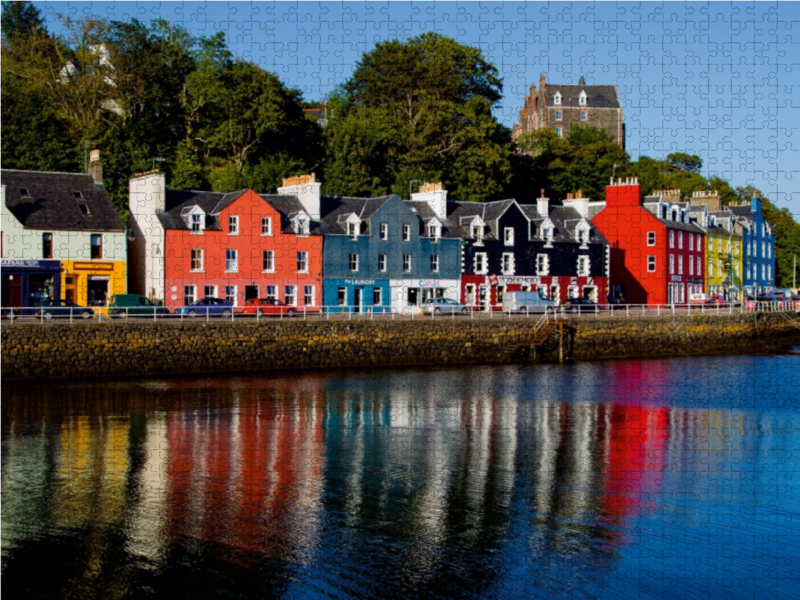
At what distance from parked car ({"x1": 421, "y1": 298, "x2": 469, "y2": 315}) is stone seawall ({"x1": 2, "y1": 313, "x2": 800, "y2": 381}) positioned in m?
3.32

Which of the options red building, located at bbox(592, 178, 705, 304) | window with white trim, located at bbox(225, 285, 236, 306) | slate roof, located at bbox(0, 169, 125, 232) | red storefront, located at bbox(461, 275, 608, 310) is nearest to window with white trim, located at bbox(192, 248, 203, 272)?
window with white trim, located at bbox(225, 285, 236, 306)

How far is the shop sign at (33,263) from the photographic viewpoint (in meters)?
39.3

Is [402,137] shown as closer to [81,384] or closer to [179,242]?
[179,242]

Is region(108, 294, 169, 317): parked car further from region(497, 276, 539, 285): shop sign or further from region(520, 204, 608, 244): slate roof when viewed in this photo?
region(520, 204, 608, 244): slate roof

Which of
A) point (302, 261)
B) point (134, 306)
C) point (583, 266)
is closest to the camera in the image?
point (134, 306)

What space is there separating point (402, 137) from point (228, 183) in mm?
16487

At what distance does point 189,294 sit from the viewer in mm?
44500

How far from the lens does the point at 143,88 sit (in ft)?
196

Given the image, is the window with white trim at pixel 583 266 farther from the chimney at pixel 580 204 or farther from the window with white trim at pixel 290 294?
the window with white trim at pixel 290 294

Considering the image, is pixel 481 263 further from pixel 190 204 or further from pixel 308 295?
pixel 190 204

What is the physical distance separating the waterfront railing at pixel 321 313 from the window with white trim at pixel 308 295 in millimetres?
841

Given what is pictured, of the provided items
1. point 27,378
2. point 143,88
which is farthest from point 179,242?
point 143,88

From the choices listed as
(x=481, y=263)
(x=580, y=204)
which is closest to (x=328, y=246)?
(x=481, y=263)

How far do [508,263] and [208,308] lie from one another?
2083 centimetres
